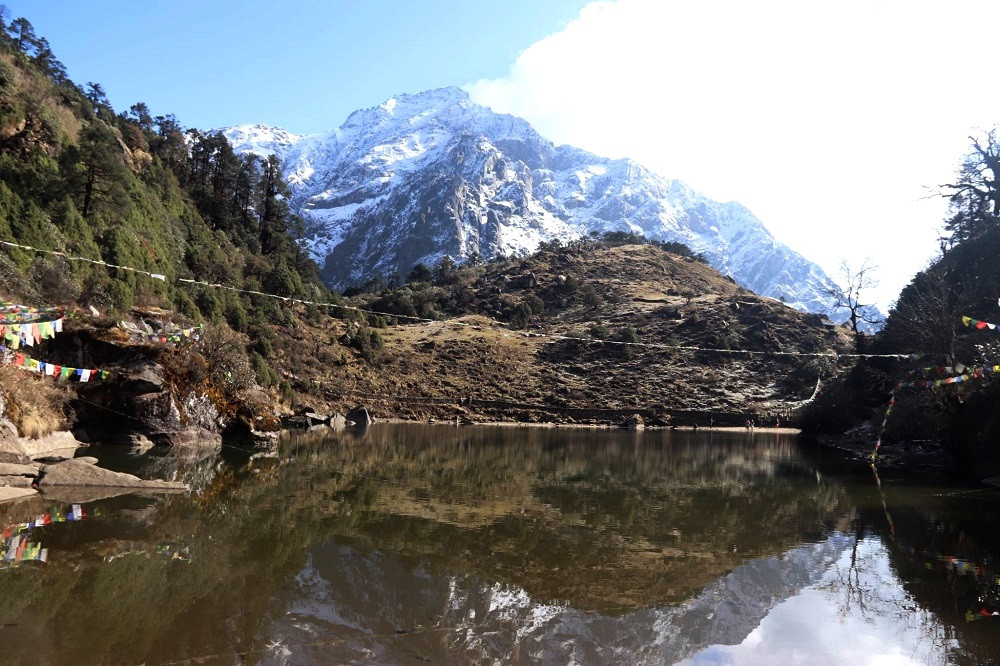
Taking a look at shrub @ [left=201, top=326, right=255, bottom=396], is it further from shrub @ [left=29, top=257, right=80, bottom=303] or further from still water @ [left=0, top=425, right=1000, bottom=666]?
still water @ [left=0, top=425, right=1000, bottom=666]

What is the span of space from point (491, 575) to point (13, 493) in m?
9.45

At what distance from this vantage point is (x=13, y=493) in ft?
37.7

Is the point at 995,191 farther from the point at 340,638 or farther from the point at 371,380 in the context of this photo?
the point at 340,638

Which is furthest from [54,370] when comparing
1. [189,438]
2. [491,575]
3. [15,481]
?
[491,575]

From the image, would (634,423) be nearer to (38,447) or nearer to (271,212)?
(271,212)

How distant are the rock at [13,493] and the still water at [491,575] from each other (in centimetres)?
69

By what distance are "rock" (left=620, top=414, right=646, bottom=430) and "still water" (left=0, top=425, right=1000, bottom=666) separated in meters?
29.2

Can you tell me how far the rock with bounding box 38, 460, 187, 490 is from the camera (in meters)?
12.8

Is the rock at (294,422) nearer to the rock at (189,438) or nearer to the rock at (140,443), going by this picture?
the rock at (189,438)

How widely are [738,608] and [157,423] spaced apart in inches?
825

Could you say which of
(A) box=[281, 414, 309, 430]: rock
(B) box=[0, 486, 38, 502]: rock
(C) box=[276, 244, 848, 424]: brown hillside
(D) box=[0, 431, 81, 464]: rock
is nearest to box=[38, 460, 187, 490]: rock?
(B) box=[0, 486, 38, 502]: rock

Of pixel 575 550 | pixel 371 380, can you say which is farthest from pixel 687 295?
pixel 575 550

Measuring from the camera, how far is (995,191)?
40438 mm

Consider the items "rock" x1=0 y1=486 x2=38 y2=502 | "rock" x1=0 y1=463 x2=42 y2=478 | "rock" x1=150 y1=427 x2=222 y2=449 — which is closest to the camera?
"rock" x1=0 y1=486 x2=38 y2=502
